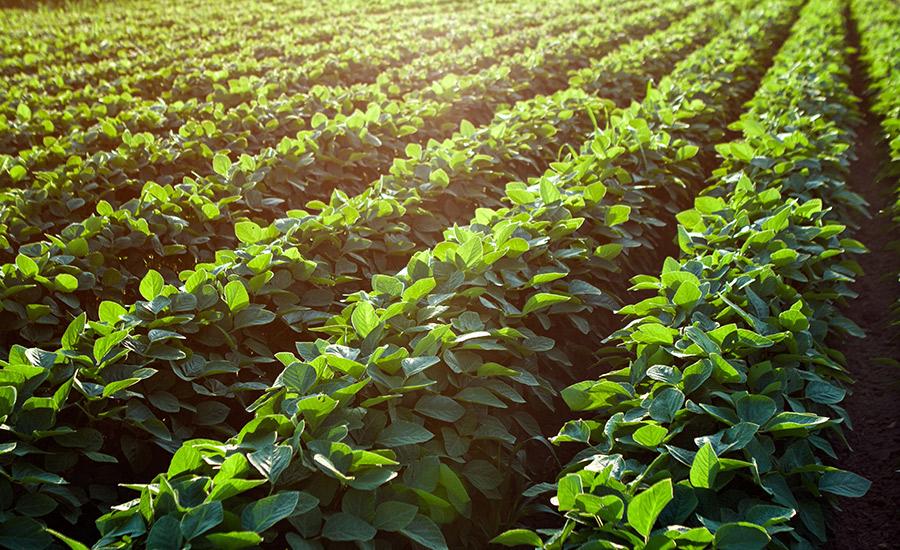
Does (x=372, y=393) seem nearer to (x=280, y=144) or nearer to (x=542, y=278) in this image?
(x=542, y=278)

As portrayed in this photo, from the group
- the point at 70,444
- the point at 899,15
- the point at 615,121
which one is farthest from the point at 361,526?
the point at 899,15

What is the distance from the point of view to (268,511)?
1.49 m

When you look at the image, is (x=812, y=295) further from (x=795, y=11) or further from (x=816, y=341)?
(x=795, y=11)

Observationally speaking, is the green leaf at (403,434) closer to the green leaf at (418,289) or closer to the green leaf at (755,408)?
the green leaf at (418,289)

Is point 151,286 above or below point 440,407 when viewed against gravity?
above

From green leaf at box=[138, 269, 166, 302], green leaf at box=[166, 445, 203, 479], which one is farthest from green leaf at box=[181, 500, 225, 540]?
green leaf at box=[138, 269, 166, 302]

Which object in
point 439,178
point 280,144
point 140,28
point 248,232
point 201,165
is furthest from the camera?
point 140,28

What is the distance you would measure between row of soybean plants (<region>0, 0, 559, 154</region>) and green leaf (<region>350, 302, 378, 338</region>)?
14.4ft

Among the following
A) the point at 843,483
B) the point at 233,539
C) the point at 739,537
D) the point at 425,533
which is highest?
the point at 233,539

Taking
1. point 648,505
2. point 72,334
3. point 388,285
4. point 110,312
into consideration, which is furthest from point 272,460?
point 110,312

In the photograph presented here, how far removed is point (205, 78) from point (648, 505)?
8.67m

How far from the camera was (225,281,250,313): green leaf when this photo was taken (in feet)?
8.32

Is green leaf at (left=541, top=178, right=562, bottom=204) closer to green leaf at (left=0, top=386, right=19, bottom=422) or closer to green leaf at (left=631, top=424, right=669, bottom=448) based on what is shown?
green leaf at (left=631, top=424, right=669, bottom=448)

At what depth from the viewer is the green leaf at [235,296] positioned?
8.32ft
